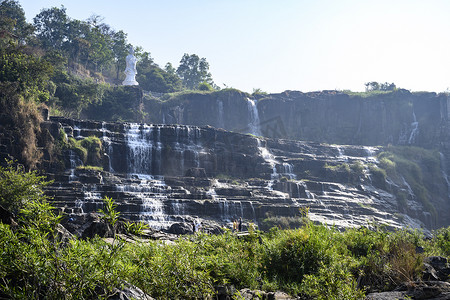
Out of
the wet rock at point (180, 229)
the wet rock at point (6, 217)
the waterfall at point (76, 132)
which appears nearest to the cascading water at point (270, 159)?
the wet rock at point (180, 229)

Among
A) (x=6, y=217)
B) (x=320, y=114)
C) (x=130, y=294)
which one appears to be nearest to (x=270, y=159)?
(x=320, y=114)

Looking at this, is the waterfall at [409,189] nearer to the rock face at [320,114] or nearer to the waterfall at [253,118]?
the rock face at [320,114]

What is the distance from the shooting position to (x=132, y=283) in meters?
6.18

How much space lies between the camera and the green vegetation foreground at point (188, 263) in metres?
4.93

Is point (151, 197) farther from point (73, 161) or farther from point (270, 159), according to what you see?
point (270, 159)

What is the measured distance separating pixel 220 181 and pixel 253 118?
2508cm

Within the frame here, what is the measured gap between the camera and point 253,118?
57.0 metres

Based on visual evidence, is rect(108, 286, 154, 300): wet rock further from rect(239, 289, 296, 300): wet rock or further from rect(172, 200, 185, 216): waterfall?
rect(172, 200, 185, 216): waterfall

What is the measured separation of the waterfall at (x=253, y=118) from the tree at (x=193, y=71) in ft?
80.0

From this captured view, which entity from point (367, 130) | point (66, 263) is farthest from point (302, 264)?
point (367, 130)

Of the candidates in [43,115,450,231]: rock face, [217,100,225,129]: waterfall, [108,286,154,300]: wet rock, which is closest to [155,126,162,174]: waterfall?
[43,115,450,231]: rock face

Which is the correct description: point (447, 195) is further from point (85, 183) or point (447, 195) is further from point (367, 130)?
point (85, 183)

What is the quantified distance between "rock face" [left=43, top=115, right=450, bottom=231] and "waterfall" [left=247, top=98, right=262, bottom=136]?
1274 centimetres

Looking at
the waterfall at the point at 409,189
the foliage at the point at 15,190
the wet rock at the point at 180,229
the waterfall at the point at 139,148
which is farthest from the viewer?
the waterfall at the point at 409,189
